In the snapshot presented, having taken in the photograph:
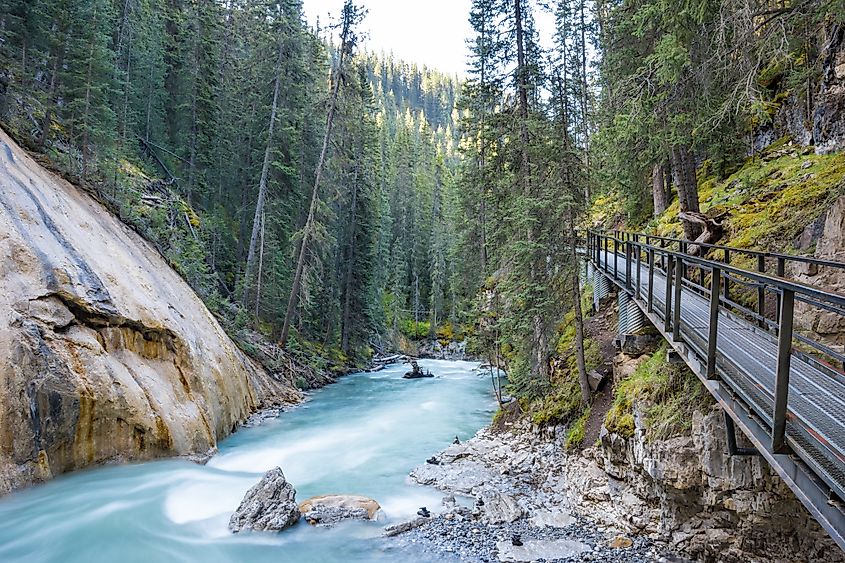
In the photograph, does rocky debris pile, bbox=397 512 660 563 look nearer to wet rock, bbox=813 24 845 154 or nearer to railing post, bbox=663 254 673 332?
railing post, bbox=663 254 673 332

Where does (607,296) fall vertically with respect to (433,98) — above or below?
below

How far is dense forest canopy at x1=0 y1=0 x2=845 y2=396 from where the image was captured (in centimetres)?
1011

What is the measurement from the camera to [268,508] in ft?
27.3

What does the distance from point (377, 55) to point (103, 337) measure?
157m

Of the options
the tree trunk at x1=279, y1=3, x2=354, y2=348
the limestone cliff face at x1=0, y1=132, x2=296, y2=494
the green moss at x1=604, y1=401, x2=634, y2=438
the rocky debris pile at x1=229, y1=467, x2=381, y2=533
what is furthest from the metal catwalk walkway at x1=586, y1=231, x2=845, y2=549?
the tree trunk at x1=279, y1=3, x2=354, y2=348

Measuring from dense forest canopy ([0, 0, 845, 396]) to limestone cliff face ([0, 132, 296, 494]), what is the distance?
3131 millimetres

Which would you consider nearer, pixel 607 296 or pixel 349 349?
pixel 607 296

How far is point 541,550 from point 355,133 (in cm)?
2354

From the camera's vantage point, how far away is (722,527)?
6090 mm

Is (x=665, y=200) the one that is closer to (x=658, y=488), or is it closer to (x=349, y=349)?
(x=658, y=488)

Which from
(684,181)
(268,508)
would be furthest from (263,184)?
(684,181)

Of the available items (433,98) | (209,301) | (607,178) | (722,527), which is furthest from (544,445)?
(433,98)

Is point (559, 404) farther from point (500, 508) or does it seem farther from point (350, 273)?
point (350, 273)

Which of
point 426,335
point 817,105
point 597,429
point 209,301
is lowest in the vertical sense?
point 426,335
